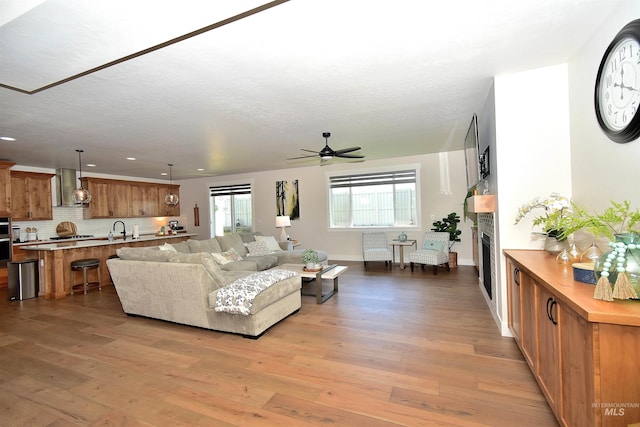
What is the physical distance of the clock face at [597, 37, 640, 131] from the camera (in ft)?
5.52

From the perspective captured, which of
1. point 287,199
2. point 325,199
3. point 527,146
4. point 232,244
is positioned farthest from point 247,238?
point 527,146

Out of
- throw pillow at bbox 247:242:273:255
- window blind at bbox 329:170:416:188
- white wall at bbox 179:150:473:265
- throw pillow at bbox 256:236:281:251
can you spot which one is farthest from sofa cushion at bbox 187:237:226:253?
window blind at bbox 329:170:416:188

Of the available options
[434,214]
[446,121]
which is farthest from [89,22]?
[434,214]

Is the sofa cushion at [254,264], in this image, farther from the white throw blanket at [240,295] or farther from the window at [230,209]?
the window at [230,209]

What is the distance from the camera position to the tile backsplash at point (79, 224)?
6.50m

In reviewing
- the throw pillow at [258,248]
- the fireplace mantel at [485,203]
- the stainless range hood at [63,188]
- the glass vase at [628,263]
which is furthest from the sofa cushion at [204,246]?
the glass vase at [628,263]

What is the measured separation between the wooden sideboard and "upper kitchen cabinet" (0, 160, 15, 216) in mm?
8113

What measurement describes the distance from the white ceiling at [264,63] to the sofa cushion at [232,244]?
7.34 feet

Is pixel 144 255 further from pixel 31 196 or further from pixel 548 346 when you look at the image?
pixel 31 196

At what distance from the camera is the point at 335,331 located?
122 inches

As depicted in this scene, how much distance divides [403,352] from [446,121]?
3235 millimetres

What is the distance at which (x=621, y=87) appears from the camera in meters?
1.81

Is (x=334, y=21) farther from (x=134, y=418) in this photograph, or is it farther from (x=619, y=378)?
(x=134, y=418)

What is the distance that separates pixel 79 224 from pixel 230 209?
12.3 ft
